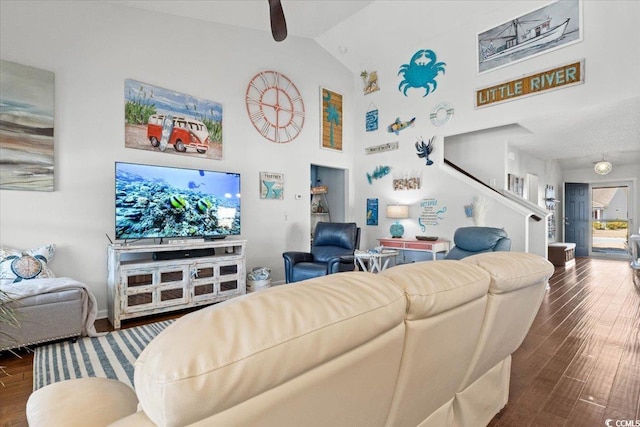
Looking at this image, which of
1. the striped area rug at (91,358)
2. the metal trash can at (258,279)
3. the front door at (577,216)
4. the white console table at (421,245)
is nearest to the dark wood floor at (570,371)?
the striped area rug at (91,358)

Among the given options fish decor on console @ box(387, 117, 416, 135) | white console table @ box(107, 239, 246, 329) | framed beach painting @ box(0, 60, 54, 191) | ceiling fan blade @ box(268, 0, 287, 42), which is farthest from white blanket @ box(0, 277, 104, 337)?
fish decor on console @ box(387, 117, 416, 135)

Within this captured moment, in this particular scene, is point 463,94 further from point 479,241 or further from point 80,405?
point 80,405

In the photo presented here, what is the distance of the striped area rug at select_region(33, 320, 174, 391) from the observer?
224 cm

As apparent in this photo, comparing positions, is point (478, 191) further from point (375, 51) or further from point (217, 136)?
point (217, 136)

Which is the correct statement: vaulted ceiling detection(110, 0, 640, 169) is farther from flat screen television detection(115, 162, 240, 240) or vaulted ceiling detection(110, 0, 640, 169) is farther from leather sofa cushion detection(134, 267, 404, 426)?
leather sofa cushion detection(134, 267, 404, 426)

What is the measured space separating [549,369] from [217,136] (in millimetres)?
4420

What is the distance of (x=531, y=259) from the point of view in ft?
4.68

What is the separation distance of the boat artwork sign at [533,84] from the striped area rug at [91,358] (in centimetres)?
557

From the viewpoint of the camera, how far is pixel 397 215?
5988 mm

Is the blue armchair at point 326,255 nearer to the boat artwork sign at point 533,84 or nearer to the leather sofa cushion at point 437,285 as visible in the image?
the leather sofa cushion at point 437,285

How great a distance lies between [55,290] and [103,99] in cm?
221

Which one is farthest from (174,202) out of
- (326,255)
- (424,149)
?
(424,149)

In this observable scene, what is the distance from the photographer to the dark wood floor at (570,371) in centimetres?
177

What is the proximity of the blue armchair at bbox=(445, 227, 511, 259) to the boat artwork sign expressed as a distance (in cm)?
224
